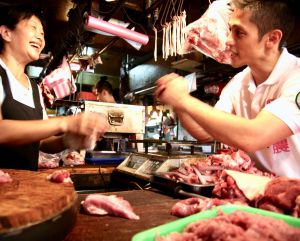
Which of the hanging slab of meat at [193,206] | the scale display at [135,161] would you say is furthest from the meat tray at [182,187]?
the scale display at [135,161]

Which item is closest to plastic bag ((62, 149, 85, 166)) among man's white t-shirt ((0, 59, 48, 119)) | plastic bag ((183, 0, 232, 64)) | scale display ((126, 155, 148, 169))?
scale display ((126, 155, 148, 169))

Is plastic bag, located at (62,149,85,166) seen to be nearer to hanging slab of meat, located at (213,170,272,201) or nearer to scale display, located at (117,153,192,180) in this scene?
scale display, located at (117,153,192,180)

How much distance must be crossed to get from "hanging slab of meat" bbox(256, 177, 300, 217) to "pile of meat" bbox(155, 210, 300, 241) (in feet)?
1.68

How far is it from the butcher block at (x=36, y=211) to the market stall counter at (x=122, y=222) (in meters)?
0.13

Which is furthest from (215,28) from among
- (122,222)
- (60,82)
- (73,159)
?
(60,82)

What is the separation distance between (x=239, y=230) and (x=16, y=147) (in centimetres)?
231

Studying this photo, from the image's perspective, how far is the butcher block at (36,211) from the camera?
1144 millimetres

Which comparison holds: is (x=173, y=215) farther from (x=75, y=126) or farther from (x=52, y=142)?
(x=52, y=142)

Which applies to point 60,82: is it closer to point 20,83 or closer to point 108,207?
point 20,83

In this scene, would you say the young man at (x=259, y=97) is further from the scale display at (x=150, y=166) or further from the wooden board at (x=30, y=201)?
the wooden board at (x=30, y=201)

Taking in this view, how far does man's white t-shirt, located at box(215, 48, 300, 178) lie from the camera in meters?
2.07

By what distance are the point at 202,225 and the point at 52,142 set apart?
2.09m

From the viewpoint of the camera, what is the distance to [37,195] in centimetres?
146

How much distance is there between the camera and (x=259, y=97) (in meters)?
2.73
